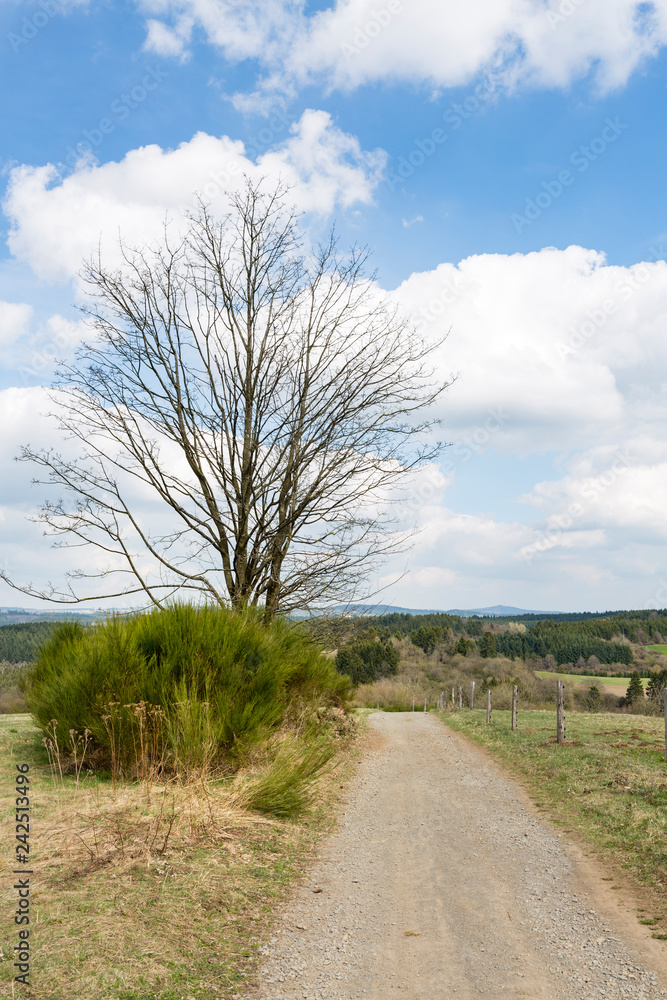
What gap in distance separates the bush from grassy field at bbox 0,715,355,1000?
1.74 ft

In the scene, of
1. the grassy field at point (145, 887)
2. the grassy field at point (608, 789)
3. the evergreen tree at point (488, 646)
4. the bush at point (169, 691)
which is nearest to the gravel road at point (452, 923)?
the grassy field at point (145, 887)

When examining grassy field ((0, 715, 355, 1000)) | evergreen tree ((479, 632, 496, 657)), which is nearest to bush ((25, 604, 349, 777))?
grassy field ((0, 715, 355, 1000))

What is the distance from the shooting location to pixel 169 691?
7.64 metres

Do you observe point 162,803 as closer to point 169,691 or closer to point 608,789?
point 169,691

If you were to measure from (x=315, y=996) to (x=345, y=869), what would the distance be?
7.48ft

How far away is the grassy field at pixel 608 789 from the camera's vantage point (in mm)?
5777

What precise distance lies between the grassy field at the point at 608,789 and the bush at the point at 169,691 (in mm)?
4066

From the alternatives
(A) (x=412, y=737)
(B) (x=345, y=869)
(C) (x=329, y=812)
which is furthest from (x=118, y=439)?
(A) (x=412, y=737)

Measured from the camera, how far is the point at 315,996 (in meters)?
3.34

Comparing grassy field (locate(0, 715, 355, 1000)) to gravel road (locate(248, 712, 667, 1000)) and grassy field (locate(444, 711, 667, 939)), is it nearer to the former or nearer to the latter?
gravel road (locate(248, 712, 667, 1000))

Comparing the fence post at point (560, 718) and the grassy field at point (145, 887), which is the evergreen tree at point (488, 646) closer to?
the fence post at point (560, 718)

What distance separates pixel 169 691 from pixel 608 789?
628 cm

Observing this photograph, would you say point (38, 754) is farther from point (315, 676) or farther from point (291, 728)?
point (315, 676)

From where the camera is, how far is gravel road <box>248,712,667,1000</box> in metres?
3.50
